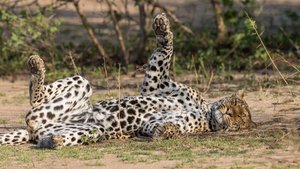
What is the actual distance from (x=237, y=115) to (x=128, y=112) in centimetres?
92

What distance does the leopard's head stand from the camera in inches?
319

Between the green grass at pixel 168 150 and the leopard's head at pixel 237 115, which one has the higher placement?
the leopard's head at pixel 237 115

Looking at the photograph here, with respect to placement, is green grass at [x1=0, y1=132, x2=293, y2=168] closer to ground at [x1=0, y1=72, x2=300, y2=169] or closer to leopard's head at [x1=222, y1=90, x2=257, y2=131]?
ground at [x1=0, y1=72, x2=300, y2=169]

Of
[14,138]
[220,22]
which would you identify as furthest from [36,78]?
[220,22]

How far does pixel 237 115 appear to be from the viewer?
816 centimetres

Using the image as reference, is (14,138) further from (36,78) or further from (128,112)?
(128,112)

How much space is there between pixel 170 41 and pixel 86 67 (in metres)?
4.09

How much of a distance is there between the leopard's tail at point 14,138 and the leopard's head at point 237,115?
1673mm

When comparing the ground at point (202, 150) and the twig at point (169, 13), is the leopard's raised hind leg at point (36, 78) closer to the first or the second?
the ground at point (202, 150)

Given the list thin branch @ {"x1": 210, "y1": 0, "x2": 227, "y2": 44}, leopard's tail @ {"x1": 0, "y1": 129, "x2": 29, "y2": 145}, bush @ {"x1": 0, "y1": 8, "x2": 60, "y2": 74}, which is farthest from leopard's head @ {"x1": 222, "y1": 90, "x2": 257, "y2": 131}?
thin branch @ {"x1": 210, "y1": 0, "x2": 227, "y2": 44}

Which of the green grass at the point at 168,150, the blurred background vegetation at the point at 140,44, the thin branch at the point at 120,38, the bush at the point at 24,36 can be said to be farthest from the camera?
the thin branch at the point at 120,38

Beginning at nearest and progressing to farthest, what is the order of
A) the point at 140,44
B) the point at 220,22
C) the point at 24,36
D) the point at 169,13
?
the point at 24,36, the point at 169,13, the point at 140,44, the point at 220,22

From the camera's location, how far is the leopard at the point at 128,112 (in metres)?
8.06

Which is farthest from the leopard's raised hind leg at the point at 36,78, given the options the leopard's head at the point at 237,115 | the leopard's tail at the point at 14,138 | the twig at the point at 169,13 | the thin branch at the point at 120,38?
the twig at the point at 169,13
